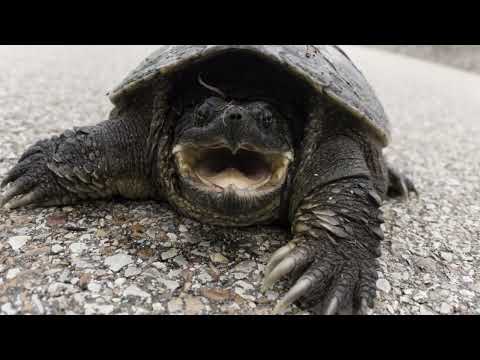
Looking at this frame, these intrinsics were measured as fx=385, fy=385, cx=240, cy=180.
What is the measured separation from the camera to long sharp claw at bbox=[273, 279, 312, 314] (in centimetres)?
146

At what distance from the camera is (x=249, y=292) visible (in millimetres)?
1581

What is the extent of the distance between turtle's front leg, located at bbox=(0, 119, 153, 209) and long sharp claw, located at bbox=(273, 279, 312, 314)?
1007mm

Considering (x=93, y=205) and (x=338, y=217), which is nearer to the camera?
(x=338, y=217)

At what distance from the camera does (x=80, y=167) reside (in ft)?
6.24

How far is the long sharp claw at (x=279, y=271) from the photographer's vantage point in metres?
1.52

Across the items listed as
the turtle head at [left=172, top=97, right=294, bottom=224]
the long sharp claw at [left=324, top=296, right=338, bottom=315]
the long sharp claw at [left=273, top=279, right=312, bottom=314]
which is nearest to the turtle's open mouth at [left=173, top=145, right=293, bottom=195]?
the turtle head at [left=172, top=97, right=294, bottom=224]

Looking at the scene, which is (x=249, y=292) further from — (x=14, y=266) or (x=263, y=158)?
(x=14, y=266)

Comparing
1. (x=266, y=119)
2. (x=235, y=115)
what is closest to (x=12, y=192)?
(x=235, y=115)

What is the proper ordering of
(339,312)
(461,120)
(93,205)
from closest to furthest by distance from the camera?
(339,312) < (93,205) < (461,120)

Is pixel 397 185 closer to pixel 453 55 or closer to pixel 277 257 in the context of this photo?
pixel 277 257

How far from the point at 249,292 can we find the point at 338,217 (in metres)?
0.49

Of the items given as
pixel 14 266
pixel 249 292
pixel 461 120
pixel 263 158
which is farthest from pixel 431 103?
pixel 14 266

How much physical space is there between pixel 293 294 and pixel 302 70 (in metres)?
1.00

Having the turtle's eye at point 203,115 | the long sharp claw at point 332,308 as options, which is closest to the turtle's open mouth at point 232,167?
the turtle's eye at point 203,115
